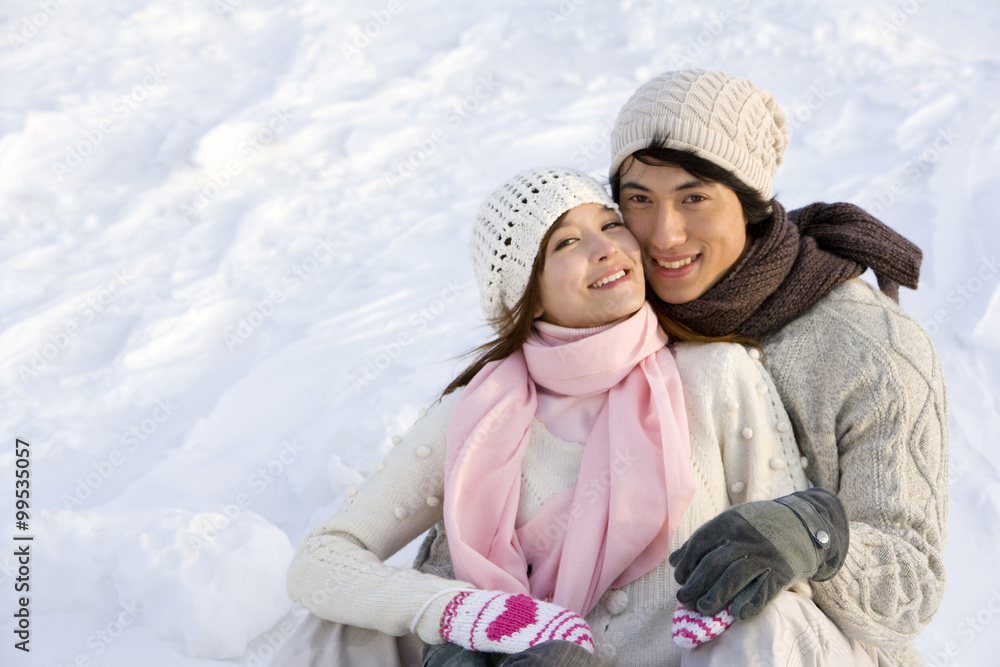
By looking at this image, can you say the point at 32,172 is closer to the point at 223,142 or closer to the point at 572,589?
the point at 223,142

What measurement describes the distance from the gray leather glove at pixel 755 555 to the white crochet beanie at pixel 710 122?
2.89 ft

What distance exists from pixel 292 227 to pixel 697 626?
4061 mm

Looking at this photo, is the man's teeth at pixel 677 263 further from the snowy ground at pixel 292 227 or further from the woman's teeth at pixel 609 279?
the snowy ground at pixel 292 227

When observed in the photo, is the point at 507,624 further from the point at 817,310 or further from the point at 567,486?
the point at 817,310

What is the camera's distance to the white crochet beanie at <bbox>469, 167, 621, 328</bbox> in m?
2.14

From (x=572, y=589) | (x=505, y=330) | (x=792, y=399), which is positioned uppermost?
(x=505, y=330)

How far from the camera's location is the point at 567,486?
2084 mm

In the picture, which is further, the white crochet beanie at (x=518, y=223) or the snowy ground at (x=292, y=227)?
the snowy ground at (x=292, y=227)

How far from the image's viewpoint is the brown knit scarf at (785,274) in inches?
84.6

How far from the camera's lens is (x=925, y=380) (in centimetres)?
197

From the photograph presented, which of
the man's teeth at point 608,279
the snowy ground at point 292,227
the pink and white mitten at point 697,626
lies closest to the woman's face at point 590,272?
the man's teeth at point 608,279

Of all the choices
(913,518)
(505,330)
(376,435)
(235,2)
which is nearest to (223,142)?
(235,2)

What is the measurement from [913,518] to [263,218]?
4202 mm

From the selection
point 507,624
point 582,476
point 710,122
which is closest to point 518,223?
point 710,122
